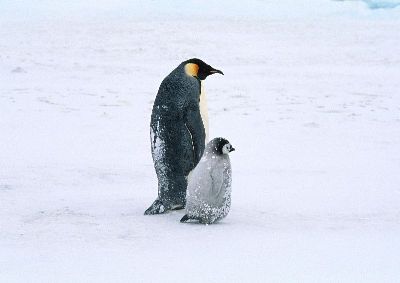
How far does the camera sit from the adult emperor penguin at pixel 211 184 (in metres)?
3.47

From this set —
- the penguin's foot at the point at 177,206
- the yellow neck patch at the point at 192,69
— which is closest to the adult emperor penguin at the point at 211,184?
the penguin's foot at the point at 177,206

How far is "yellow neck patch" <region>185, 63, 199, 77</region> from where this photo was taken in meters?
3.77

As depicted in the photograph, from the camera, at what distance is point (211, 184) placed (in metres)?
3.47

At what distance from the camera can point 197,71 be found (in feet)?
12.5

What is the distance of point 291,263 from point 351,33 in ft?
75.0

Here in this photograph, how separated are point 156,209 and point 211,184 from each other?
42cm

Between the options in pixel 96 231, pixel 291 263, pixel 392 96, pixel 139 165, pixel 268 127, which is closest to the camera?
pixel 291 263

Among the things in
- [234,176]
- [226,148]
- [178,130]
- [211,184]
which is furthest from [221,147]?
[234,176]

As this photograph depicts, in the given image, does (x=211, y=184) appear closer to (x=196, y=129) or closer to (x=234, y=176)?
(x=196, y=129)

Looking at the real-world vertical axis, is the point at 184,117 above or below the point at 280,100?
above

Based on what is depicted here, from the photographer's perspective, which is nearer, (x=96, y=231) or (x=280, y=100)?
(x=96, y=231)

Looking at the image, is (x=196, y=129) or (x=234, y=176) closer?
(x=196, y=129)

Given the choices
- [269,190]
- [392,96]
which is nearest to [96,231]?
[269,190]

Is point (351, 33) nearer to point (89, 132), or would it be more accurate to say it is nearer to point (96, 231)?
point (89, 132)
